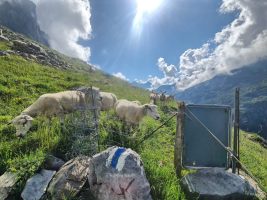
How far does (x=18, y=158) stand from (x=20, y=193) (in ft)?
4.64

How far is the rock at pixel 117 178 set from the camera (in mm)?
8289

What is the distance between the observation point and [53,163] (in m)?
10.1

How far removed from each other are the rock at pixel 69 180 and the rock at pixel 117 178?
0.49 metres

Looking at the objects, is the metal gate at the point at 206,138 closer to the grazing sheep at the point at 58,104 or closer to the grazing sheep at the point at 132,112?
the grazing sheep at the point at 58,104

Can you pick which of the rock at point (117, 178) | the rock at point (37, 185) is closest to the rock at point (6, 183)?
the rock at point (37, 185)

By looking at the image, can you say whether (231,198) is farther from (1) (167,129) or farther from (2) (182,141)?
(1) (167,129)

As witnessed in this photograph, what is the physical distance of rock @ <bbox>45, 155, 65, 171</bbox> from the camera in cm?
997

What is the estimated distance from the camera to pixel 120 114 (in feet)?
61.5

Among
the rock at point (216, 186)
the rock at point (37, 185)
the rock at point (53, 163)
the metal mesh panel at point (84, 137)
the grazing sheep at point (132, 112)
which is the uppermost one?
the grazing sheep at point (132, 112)

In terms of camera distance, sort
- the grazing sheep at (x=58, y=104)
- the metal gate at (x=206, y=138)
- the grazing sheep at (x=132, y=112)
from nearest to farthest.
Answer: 1. the metal gate at (x=206, y=138)
2. the grazing sheep at (x=58, y=104)
3. the grazing sheep at (x=132, y=112)

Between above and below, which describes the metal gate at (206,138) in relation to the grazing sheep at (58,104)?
below

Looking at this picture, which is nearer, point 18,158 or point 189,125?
point 18,158

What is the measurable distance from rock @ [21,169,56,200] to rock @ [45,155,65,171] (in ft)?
1.37

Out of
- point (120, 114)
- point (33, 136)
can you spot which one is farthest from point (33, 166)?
point (120, 114)
